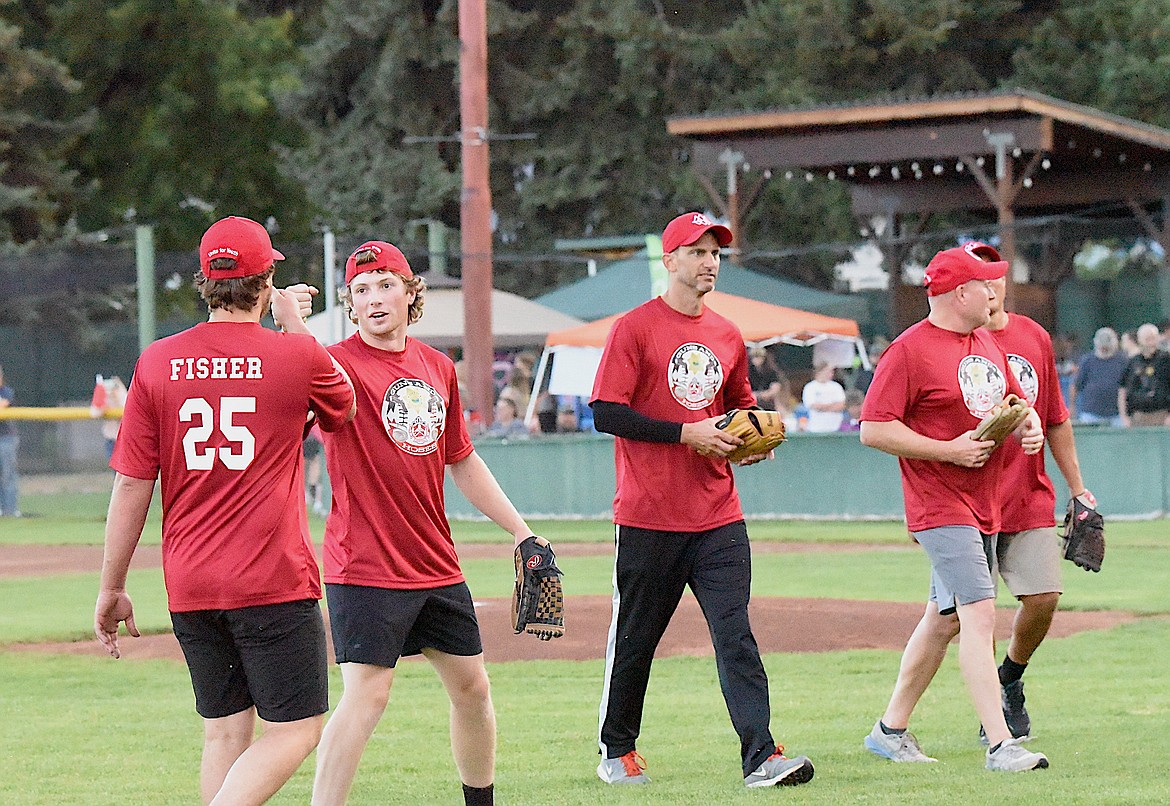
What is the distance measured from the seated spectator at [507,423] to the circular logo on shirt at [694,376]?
43.1 ft

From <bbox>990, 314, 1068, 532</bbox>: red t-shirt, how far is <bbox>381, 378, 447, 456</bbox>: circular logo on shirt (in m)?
2.41

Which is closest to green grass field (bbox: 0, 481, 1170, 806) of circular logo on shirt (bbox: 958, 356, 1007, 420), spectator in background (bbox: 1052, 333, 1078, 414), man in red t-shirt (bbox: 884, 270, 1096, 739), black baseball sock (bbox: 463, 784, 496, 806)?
man in red t-shirt (bbox: 884, 270, 1096, 739)

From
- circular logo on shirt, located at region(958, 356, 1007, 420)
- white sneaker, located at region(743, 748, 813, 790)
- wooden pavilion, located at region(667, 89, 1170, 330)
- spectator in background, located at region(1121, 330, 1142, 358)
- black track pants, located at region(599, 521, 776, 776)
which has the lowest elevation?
white sneaker, located at region(743, 748, 813, 790)

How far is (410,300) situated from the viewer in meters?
5.61

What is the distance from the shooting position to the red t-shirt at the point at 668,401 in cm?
652

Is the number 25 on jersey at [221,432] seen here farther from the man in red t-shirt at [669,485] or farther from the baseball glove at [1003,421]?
the baseball glove at [1003,421]

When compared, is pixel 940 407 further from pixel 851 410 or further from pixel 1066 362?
pixel 1066 362

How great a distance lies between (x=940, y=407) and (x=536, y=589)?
A: 6.24 feet

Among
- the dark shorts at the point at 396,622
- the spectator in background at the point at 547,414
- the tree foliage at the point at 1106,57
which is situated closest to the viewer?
the dark shorts at the point at 396,622

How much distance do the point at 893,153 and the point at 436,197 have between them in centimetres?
1402

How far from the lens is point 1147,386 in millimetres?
18000

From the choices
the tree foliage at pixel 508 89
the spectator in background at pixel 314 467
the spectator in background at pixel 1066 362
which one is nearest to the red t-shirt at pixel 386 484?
the spectator in background at pixel 1066 362

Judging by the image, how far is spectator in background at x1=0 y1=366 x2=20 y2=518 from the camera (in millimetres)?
21812

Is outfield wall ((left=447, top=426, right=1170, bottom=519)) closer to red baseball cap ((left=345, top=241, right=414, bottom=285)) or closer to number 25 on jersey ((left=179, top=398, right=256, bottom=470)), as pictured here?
red baseball cap ((left=345, top=241, right=414, bottom=285))
